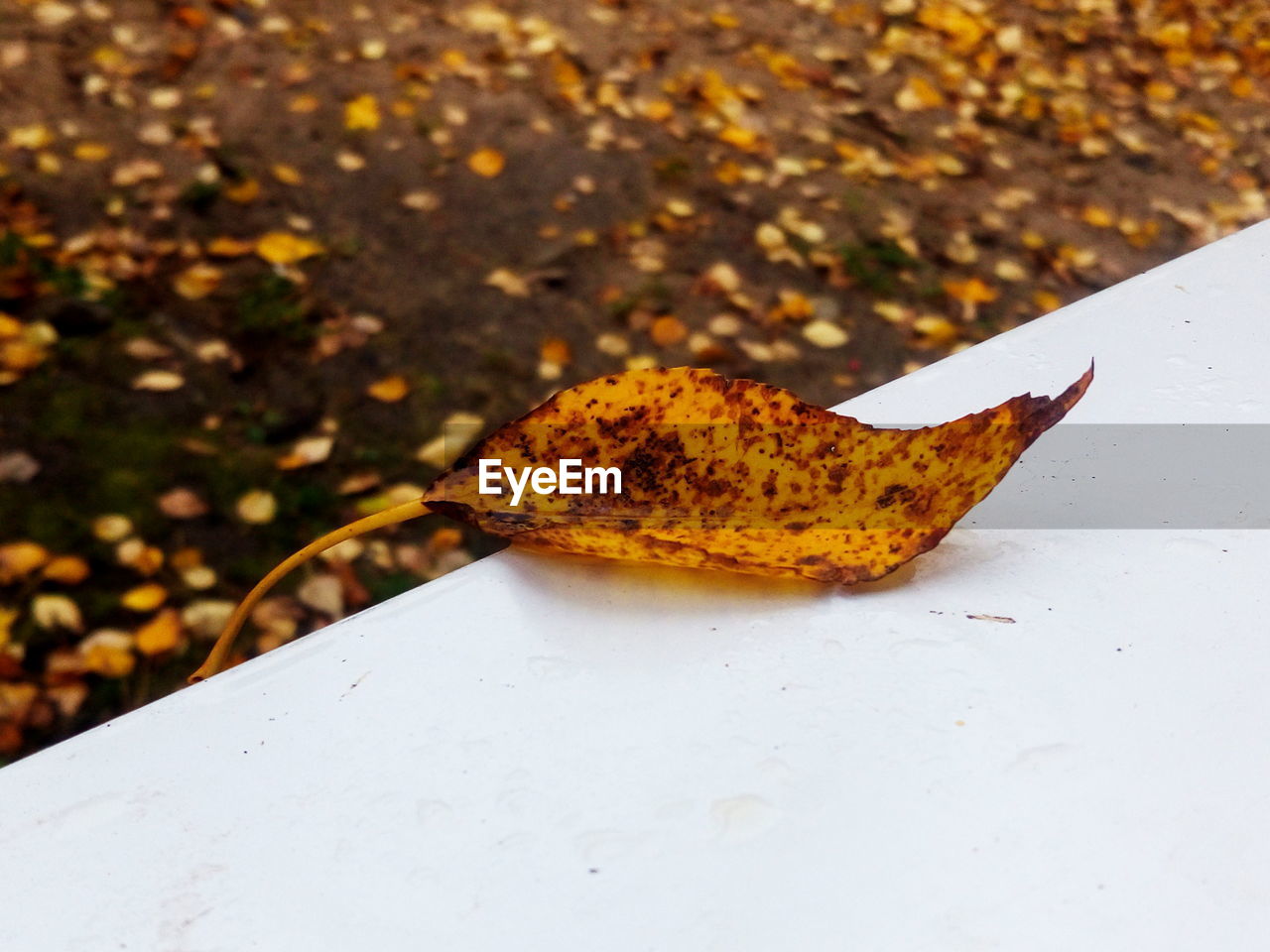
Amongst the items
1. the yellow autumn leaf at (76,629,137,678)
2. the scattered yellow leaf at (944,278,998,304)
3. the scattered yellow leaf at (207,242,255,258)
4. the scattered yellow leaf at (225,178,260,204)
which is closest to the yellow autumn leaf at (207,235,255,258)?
the scattered yellow leaf at (207,242,255,258)

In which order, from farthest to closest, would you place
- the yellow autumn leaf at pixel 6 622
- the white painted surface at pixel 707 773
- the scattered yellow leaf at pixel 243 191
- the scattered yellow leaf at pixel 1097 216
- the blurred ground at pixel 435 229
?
the scattered yellow leaf at pixel 1097 216, the scattered yellow leaf at pixel 243 191, the blurred ground at pixel 435 229, the yellow autumn leaf at pixel 6 622, the white painted surface at pixel 707 773

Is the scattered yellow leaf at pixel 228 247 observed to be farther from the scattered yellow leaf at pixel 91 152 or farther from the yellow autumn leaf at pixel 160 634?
the yellow autumn leaf at pixel 160 634

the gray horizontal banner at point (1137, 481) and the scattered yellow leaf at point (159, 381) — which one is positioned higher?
the gray horizontal banner at point (1137, 481)

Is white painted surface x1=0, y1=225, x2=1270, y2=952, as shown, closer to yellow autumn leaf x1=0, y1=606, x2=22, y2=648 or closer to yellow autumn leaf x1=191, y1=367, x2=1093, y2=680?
yellow autumn leaf x1=191, y1=367, x2=1093, y2=680

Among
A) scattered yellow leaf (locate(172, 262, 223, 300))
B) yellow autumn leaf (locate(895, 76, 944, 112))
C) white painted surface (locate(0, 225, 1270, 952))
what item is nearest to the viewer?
white painted surface (locate(0, 225, 1270, 952))

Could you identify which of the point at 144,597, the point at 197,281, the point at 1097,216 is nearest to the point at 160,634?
the point at 144,597

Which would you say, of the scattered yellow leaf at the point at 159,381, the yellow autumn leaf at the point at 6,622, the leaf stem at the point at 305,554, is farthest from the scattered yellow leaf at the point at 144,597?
the leaf stem at the point at 305,554

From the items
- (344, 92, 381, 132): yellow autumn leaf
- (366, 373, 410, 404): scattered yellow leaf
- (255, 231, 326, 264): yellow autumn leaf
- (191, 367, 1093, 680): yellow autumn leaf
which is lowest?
(366, 373, 410, 404): scattered yellow leaf
